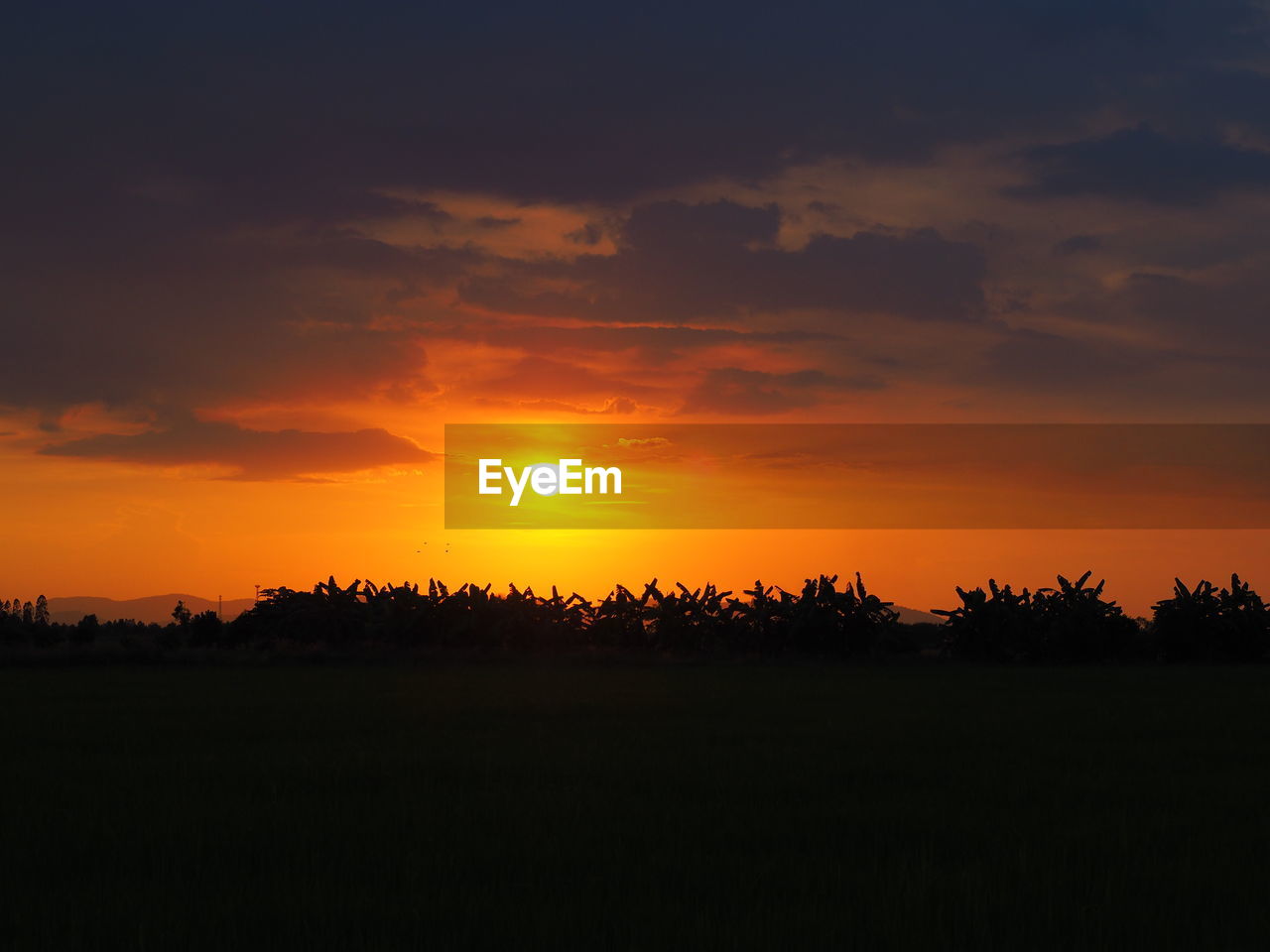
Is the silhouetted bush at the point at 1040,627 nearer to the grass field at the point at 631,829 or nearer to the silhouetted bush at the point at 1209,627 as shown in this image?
the silhouetted bush at the point at 1209,627

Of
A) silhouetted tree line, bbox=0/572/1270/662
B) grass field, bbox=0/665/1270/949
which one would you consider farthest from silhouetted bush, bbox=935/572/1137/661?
grass field, bbox=0/665/1270/949

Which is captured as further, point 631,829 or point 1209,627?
point 1209,627

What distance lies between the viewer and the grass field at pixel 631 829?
6.89 meters

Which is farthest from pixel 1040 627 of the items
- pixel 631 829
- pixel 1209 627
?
pixel 631 829

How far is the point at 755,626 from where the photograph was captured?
139 feet

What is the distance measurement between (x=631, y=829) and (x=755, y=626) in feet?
109

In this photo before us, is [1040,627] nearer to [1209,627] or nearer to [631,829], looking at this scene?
[1209,627]

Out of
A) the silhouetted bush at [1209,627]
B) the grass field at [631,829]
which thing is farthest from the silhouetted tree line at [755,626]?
the grass field at [631,829]

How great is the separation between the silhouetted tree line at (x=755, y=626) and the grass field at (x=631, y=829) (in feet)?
71.7

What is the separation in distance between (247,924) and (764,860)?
129 inches

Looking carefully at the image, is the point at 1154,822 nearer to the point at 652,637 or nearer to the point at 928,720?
the point at 928,720

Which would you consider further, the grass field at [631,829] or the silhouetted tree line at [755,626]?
the silhouetted tree line at [755,626]

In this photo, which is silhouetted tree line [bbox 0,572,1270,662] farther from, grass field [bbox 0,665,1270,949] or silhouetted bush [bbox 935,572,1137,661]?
grass field [bbox 0,665,1270,949]

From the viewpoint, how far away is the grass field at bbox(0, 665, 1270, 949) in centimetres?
689
